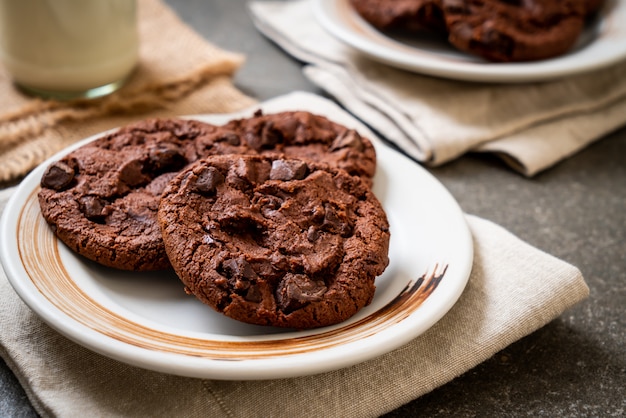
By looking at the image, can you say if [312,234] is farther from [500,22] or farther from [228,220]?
[500,22]

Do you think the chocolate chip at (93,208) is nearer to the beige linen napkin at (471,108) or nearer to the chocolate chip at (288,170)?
the chocolate chip at (288,170)

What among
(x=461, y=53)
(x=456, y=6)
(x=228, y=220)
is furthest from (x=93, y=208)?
(x=461, y=53)

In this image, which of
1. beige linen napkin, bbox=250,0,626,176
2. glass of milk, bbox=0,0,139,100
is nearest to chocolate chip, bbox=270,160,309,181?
beige linen napkin, bbox=250,0,626,176

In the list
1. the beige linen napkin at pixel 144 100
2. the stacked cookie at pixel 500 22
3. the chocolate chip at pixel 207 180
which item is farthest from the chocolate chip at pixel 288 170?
the stacked cookie at pixel 500 22

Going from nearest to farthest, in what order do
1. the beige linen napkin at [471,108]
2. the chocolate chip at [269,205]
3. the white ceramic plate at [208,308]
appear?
the white ceramic plate at [208,308]
the chocolate chip at [269,205]
the beige linen napkin at [471,108]

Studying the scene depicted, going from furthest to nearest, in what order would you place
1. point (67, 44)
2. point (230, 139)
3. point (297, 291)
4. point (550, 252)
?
point (67, 44) < point (550, 252) < point (230, 139) < point (297, 291)

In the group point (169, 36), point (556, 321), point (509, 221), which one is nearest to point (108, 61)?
point (169, 36)
